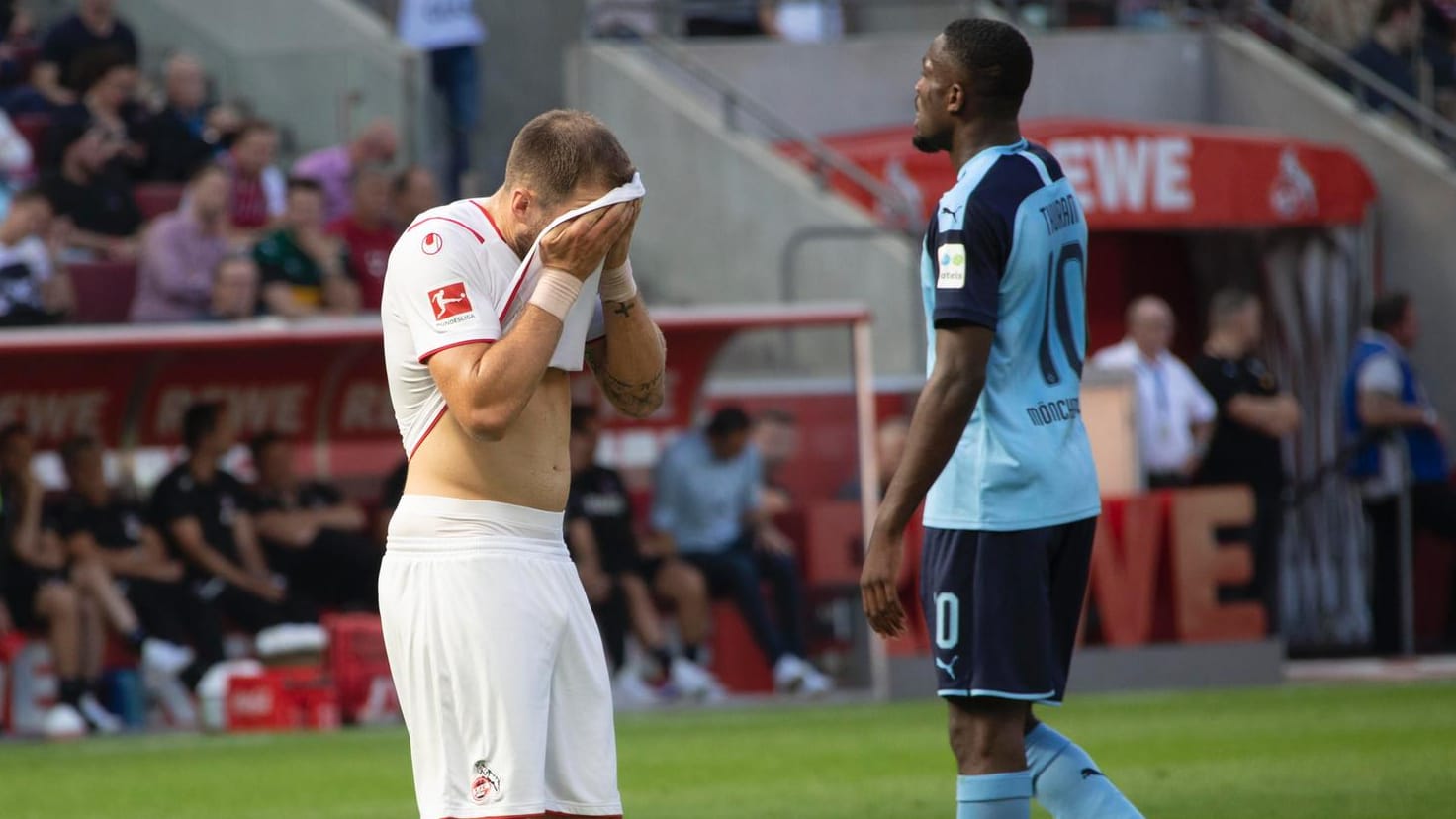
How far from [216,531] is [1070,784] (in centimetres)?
994

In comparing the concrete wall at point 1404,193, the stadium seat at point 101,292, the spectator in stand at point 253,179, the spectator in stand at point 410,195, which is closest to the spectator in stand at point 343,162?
the spectator in stand at point 253,179

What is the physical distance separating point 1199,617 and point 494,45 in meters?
9.20

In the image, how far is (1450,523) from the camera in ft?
54.4

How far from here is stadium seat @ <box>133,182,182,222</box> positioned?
56.8ft

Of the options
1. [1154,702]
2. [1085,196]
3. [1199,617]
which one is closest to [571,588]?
[1154,702]

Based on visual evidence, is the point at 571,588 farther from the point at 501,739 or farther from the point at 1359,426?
the point at 1359,426

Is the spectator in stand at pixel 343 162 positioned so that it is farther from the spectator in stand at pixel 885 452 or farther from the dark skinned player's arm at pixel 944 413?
the dark skinned player's arm at pixel 944 413

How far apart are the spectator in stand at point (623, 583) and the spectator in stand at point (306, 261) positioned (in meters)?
1.80

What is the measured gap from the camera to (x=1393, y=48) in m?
21.2

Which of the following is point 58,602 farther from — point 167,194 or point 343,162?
point 343,162

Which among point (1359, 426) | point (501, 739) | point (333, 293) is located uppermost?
point (501, 739)

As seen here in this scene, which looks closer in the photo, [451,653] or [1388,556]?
[451,653]

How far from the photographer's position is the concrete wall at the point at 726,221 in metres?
18.0

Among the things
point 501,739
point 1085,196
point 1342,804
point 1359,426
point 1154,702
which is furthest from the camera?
point 1085,196
